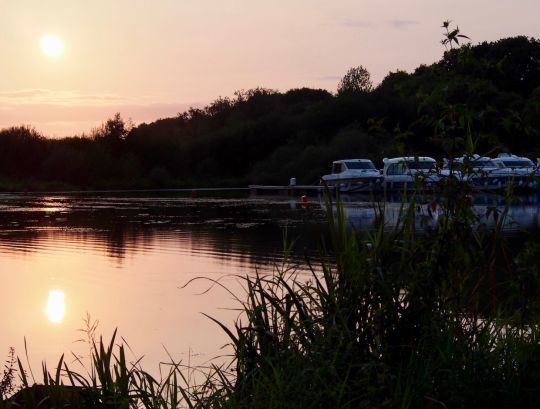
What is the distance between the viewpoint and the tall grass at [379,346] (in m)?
5.69

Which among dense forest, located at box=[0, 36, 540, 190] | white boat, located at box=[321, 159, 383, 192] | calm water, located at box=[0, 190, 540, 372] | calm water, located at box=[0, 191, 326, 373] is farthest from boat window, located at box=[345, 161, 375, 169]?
calm water, located at box=[0, 191, 326, 373]

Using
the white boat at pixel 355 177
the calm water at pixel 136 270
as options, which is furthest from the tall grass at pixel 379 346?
the white boat at pixel 355 177

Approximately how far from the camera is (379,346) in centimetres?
Answer: 588

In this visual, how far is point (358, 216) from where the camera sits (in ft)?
103

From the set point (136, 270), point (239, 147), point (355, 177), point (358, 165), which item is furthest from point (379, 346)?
point (239, 147)

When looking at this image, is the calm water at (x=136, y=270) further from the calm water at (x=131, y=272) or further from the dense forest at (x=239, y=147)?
the dense forest at (x=239, y=147)

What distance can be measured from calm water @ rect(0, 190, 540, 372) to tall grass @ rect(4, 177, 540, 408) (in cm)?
42

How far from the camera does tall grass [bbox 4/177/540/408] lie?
224 inches

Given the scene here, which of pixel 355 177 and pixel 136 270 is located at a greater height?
pixel 355 177

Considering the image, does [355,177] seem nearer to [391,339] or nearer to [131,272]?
[131,272]

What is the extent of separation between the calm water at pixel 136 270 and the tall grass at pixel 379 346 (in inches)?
16.7

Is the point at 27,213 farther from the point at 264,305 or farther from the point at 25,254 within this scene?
the point at 264,305

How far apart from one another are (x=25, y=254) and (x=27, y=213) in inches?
668

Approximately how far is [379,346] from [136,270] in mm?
12449
